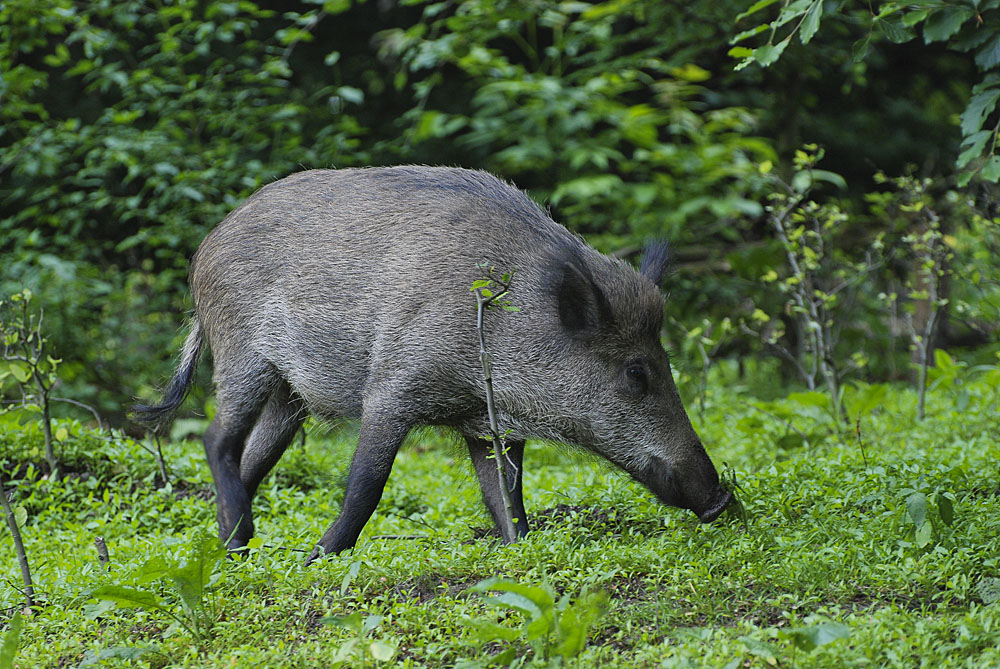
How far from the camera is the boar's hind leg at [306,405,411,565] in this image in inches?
155

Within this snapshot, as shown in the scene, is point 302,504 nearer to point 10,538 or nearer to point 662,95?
point 10,538

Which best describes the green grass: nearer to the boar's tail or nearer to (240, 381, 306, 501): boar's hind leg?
(240, 381, 306, 501): boar's hind leg

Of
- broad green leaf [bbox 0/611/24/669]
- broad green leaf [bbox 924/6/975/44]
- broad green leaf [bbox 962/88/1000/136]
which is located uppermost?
broad green leaf [bbox 924/6/975/44]

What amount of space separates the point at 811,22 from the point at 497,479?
2193 mm

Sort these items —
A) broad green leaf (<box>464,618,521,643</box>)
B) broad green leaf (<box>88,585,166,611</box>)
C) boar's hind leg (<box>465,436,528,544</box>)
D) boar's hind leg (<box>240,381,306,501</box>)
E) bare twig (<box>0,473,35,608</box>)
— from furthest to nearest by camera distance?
1. boar's hind leg (<box>240,381,306,501</box>)
2. boar's hind leg (<box>465,436,528,544</box>)
3. bare twig (<box>0,473,35,608</box>)
4. broad green leaf (<box>88,585,166,611</box>)
5. broad green leaf (<box>464,618,521,643</box>)

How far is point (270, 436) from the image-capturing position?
188 inches

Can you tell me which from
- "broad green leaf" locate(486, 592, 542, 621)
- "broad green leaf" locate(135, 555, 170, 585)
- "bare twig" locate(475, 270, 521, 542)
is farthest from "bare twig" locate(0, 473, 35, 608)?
"broad green leaf" locate(486, 592, 542, 621)

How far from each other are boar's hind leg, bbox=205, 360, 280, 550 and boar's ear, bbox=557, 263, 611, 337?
1.39m

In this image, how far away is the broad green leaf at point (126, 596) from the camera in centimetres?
315

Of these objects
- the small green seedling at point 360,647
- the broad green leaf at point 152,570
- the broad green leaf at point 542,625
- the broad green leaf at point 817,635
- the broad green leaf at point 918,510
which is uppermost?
the broad green leaf at point 817,635

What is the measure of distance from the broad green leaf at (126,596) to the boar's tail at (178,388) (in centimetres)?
A: 180

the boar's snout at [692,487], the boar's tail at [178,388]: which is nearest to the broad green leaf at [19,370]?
the boar's tail at [178,388]

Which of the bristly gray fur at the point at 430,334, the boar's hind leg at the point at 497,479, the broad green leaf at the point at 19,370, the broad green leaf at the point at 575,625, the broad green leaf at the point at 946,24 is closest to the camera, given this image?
the broad green leaf at the point at 575,625

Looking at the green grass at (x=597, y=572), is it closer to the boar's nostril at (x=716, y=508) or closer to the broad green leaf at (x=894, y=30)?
the boar's nostril at (x=716, y=508)
